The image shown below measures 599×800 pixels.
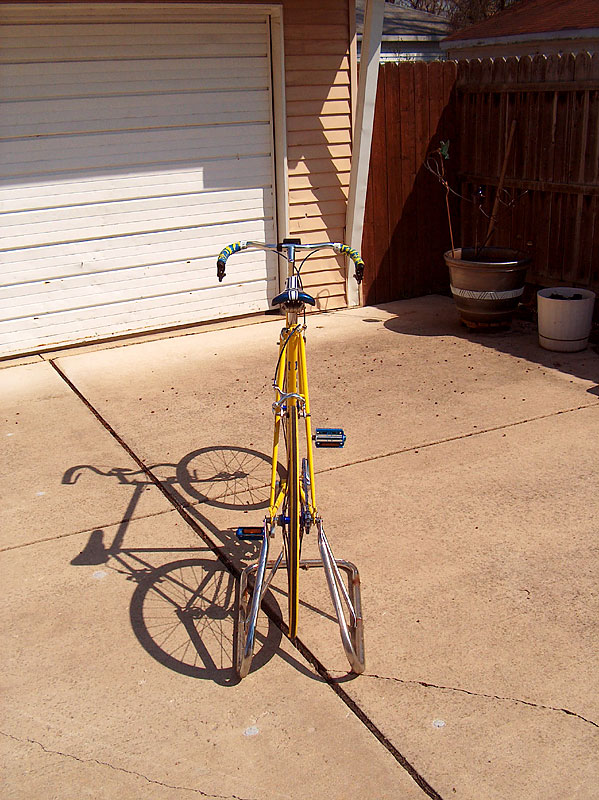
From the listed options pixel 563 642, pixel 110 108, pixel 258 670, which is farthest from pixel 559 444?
pixel 110 108

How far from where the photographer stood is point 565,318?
253 inches

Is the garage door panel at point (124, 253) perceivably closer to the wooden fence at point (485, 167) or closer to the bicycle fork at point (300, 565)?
the wooden fence at point (485, 167)

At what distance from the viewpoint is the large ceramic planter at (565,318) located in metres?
6.39

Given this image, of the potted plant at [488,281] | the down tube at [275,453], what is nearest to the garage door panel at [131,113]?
the potted plant at [488,281]

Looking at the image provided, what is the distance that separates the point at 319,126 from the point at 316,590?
491cm

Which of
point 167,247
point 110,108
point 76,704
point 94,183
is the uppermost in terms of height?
point 110,108

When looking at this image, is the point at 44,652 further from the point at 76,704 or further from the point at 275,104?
the point at 275,104

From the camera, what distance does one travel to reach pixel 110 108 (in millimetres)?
6734

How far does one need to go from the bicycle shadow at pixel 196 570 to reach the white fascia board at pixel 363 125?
→ 10.9ft

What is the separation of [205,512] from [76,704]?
144 cm

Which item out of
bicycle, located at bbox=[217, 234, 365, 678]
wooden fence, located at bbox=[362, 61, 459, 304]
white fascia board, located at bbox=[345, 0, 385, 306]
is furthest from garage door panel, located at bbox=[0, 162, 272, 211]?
bicycle, located at bbox=[217, 234, 365, 678]

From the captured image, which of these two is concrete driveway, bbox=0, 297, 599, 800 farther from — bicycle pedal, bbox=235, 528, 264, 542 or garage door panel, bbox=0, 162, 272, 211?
garage door panel, bbox=0, 162, 272, 211

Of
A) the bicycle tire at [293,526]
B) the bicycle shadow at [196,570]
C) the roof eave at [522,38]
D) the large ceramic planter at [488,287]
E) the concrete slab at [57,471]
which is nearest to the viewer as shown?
the bicycle tire at [293,526]

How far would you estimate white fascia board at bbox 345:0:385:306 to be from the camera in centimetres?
696
